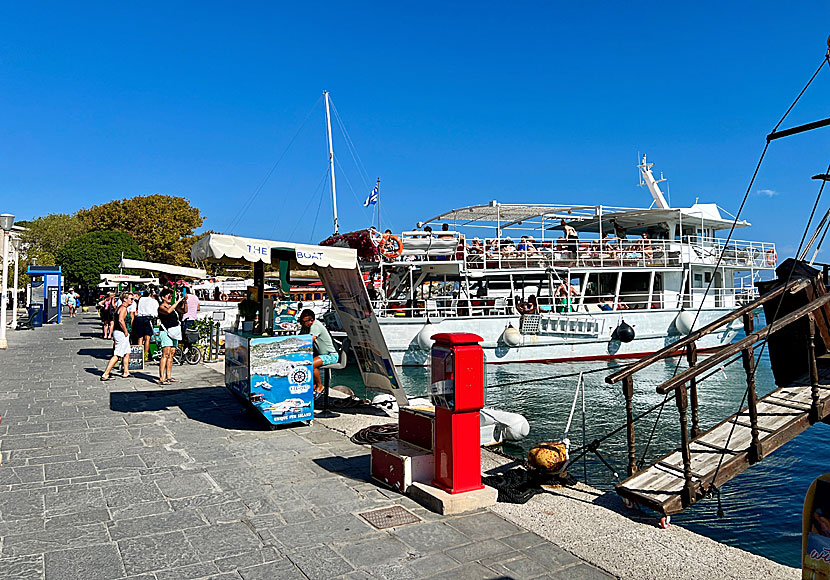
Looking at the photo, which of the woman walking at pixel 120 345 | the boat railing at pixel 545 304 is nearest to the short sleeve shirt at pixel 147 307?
the woman walking at pixel 120 345

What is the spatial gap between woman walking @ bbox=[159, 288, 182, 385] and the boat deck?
937cm

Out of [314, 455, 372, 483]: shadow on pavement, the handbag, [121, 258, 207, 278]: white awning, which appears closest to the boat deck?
[314, 455, 372, 483]: shadow on pavement

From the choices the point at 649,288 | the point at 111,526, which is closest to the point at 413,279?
the point at 649,288

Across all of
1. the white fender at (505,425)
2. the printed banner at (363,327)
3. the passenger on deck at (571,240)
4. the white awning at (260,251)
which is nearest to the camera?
the white awning at (260,251)

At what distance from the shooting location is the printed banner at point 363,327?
27.2 ft

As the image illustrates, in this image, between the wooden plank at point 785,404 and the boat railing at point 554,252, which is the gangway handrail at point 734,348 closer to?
the wooden plank at point 785,404

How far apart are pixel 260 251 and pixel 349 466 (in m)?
3.05

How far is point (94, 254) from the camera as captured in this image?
5034cm

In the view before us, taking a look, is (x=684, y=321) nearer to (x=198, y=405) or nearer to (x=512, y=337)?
(x=512, y=337)

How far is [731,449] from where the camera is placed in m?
5.60

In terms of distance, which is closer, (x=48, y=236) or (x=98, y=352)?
(x=98, y=352)

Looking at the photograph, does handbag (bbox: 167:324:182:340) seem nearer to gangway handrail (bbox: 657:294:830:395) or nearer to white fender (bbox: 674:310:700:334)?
gangway handrail (bbox: 657:294:830:395)

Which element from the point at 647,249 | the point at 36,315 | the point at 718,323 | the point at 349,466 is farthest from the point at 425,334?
the point at 36,315

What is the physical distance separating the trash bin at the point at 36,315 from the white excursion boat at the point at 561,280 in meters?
15.6
